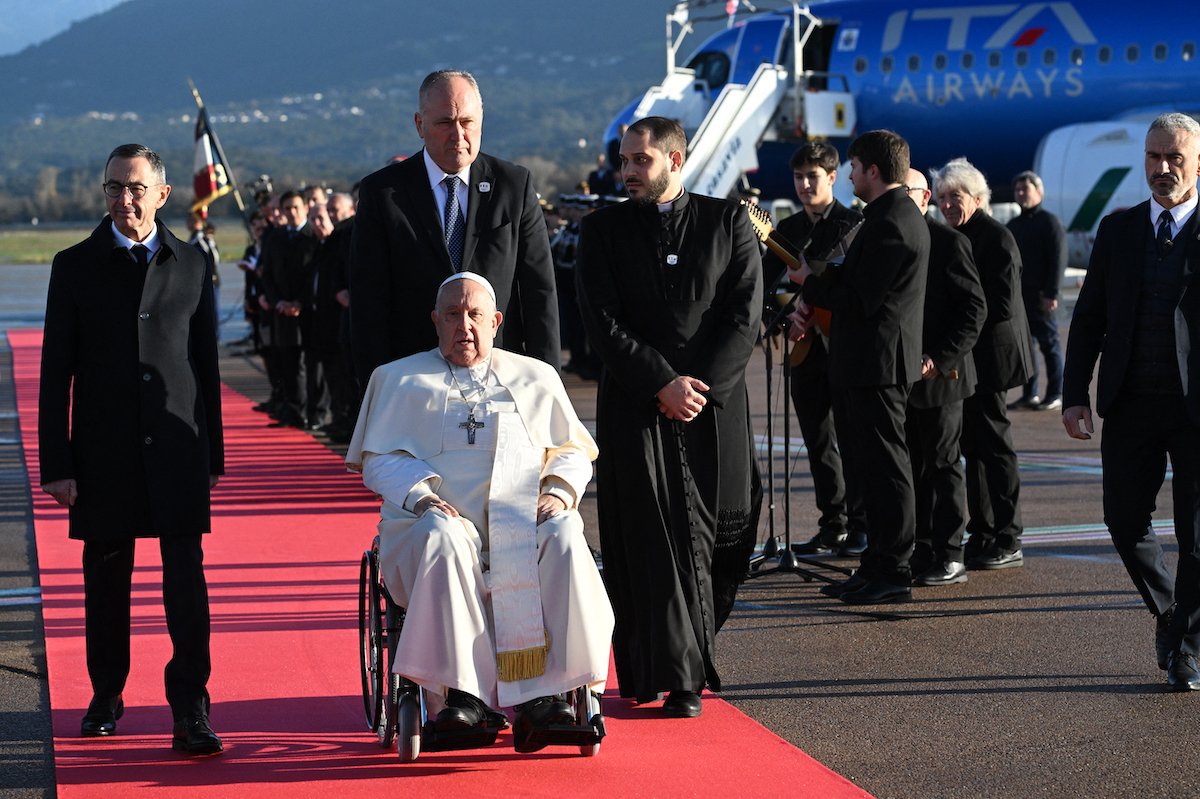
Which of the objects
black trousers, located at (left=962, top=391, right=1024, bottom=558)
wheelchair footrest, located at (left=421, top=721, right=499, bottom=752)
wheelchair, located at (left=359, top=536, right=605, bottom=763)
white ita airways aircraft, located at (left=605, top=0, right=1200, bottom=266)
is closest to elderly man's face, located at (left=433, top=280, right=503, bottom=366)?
wheelchair, located at (left=359, top=536, right=605, bottom=763)

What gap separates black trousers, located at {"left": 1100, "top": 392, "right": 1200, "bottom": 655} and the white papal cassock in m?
1.92

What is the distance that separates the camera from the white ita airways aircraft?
64.1ft

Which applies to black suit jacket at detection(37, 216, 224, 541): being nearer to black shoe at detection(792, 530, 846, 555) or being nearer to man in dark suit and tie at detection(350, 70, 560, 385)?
man in dark suit and tie at detection(350, 70, 560, 385)

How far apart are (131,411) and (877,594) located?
318 cm

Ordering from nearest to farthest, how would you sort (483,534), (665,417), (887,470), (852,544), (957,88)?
(483,534)
(665,417)
(887,470)
(852,544)
(957,88)

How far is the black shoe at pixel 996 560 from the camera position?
6.56 metres

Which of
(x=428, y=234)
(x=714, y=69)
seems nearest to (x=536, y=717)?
(x=428, y=234)

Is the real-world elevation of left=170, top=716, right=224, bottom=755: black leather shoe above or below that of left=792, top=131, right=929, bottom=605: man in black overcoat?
below

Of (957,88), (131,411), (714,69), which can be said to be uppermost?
(714,69)

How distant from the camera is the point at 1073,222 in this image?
18.8m

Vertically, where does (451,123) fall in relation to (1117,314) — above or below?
above

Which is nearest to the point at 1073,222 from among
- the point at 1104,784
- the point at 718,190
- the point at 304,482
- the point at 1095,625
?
the point at 718,190

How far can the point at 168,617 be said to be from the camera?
424 cm

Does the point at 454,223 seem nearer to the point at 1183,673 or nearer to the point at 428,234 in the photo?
the point at 428,234
